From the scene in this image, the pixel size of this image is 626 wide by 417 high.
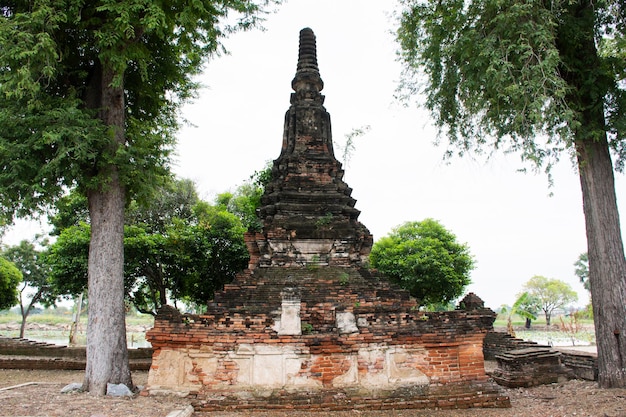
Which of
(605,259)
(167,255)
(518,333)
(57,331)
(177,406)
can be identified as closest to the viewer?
(177,406)

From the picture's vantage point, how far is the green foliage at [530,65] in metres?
9.22

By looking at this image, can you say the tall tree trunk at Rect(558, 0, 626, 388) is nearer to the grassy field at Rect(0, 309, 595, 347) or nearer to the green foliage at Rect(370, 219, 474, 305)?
the green foliage at Rect(370, 219, 474, 305)

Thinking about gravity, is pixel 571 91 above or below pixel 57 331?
above

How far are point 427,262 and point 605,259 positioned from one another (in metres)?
13.7

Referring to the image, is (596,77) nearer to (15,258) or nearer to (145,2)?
(145,2)

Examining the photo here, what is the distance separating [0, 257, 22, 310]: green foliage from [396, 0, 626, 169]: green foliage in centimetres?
2109

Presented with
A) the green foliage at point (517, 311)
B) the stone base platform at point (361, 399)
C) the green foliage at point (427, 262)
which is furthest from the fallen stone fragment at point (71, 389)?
the green foliage at point (517, 311)

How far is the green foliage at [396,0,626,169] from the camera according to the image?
9.22 metres

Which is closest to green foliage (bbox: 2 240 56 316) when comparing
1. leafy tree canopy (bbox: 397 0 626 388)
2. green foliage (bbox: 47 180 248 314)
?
green foliage (bbox: 47 180 248 314)

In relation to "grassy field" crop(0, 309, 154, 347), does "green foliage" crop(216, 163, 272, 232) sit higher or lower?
higher

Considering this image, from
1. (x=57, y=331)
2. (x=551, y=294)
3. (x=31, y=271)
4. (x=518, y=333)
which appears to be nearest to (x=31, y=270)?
(x=31, y=271)

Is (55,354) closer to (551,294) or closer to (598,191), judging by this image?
(598,191)

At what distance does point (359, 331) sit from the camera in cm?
891

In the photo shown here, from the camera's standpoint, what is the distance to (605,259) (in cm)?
997
